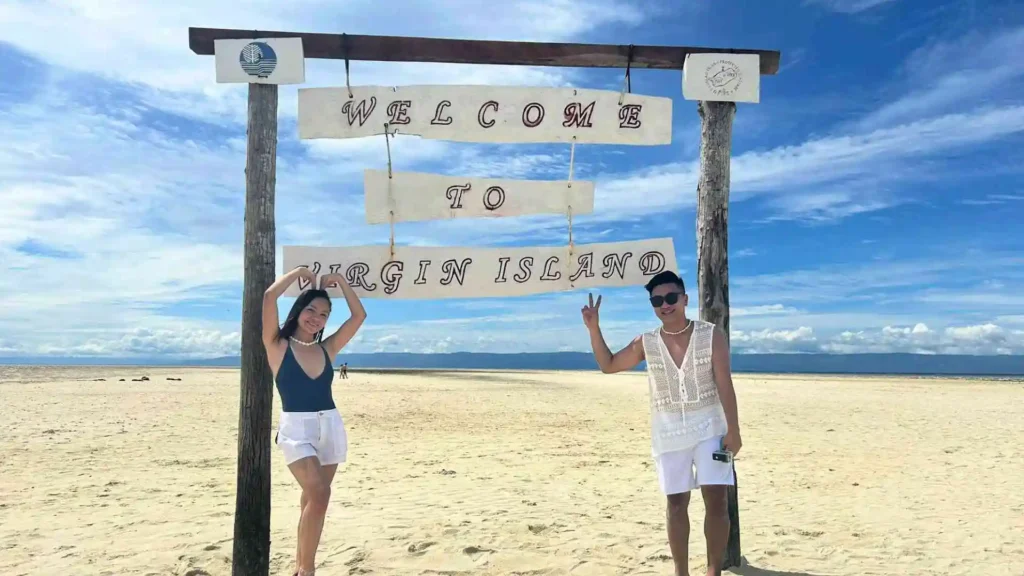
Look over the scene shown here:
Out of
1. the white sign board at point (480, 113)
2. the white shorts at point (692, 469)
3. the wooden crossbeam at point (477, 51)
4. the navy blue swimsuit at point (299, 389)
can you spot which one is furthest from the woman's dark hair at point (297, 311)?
the white shorts at point (692, 469)

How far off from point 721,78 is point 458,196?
6.92 ft

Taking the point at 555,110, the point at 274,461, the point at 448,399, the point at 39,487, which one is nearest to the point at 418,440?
the point at 274,461

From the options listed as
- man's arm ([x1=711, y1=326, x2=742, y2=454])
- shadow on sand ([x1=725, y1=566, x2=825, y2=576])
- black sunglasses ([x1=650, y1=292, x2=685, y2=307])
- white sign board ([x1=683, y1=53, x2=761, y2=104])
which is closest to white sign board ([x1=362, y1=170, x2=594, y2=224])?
white sign board ([x1=683, y1=53, x2=761, y2=104])

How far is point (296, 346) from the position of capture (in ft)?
13.4

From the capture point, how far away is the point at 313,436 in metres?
3.92

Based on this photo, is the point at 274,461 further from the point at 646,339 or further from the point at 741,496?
the point at 646,339

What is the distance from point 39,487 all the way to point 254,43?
21.3 ft

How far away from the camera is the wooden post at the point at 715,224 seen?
4.83 m

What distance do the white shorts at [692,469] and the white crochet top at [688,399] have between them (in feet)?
0.16

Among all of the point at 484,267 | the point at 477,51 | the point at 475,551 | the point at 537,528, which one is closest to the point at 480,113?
the point at 477,51

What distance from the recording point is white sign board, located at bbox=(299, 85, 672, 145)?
4910mm

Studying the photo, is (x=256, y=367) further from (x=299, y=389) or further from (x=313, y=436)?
(x=313, y=436)

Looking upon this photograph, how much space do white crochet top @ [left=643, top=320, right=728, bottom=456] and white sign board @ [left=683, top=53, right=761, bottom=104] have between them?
1.93 m

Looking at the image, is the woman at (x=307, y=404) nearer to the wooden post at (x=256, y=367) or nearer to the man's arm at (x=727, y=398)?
the wooden post at (x=256, y=367)
